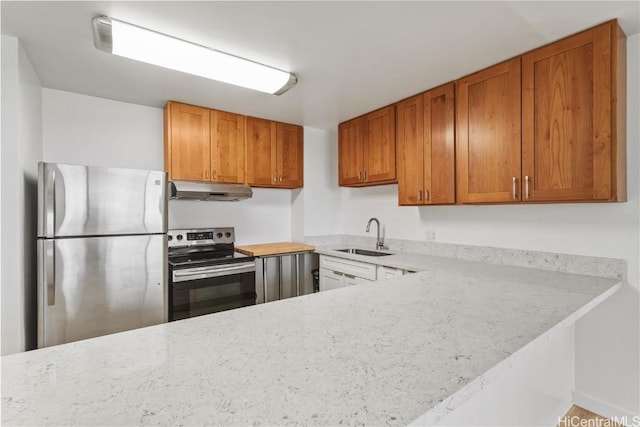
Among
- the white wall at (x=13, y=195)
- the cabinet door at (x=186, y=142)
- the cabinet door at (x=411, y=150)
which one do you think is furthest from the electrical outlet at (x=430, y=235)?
the white wall at (x=13, y=195)

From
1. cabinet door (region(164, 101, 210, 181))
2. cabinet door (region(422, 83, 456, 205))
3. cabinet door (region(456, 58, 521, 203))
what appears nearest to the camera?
cabinet door (region(456, 58, 521, 203))

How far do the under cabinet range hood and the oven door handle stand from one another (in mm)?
642

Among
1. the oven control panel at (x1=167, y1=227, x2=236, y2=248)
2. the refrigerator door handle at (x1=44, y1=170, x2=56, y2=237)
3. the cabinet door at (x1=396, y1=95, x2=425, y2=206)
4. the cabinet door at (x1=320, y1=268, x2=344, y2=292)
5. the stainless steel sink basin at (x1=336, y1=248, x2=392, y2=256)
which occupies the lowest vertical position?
the cabinet door at (x1=320, y1=268, x2=344, y2=292)

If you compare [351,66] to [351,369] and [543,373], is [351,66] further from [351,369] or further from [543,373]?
[543,373]

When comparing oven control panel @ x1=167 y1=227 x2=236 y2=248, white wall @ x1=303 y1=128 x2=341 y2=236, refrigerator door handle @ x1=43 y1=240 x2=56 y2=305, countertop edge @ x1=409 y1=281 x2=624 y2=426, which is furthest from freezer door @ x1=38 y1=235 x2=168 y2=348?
countertop edge @ x1=409 y1=281 x2=624 y2=426

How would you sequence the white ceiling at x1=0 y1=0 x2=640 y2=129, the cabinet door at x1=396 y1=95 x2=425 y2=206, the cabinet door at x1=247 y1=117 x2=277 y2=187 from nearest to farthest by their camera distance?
the white ceiling at x1=0 y1=0 x2=640 y2=129, the cabinet door at x1=396 y1=95 x2=425 y2=206, the cabinet door at x1=247 y1=117 x2=277 y2=187

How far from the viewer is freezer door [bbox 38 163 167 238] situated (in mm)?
1910

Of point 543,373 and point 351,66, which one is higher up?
point 351,66

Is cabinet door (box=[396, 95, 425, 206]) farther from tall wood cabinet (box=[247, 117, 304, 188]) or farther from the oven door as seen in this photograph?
the oven door

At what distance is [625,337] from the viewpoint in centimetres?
185

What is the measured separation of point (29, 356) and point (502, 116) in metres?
2.53

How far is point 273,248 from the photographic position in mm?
3277

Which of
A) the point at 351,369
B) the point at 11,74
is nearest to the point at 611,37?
the point at 351,369

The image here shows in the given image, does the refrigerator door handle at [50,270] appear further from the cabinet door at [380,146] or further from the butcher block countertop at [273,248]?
the cabinet door at [380,146]
